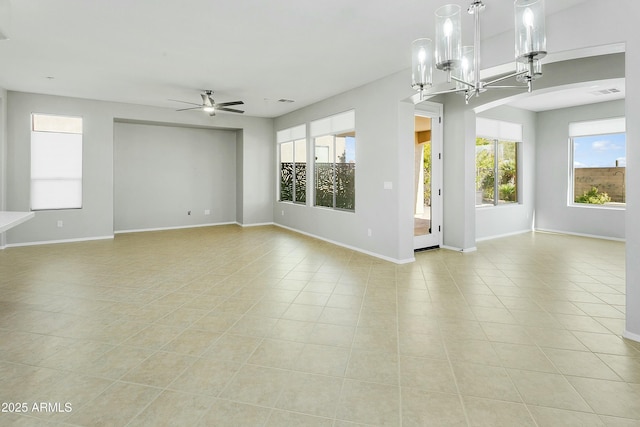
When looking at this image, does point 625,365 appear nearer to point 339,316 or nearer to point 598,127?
point 339,316

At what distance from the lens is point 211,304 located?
11.6ft

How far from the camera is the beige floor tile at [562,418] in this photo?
1792 mm

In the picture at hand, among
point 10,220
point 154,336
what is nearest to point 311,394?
point 154,336

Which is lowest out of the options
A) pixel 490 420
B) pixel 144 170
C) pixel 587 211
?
pixel 490 420

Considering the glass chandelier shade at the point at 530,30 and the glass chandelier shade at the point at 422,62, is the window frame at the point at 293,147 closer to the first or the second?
the glass chandelier shade at the point at 422,62

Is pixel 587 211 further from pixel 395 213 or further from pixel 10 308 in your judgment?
pixel 10 308

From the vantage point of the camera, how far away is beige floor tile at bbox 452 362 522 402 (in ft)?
6.72

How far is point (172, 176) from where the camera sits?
858cm

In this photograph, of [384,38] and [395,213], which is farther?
[395,213]

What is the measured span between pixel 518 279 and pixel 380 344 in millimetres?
2731

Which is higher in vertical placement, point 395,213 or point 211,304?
point 395,213

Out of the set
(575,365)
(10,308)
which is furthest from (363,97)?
(10,308)

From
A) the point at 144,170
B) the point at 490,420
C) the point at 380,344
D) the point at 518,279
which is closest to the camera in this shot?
the point at 490,420

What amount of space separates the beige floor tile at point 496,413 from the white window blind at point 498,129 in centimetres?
605
